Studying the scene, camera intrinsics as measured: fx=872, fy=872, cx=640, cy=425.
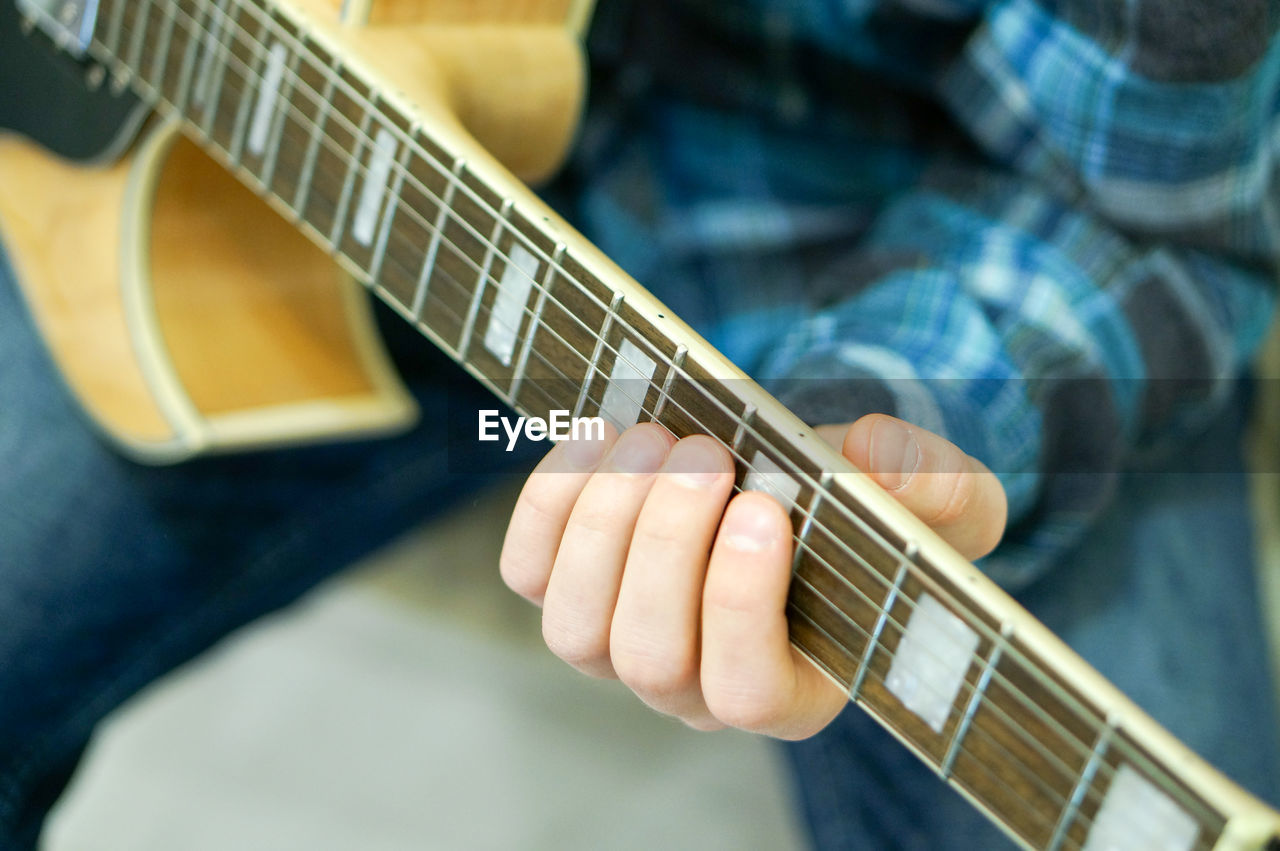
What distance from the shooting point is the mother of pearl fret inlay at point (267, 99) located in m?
0.39

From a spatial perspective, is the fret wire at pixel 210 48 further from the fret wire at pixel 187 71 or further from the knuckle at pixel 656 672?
the knuckle at pixel 656 672

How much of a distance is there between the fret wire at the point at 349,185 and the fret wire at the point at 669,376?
6.6 inches

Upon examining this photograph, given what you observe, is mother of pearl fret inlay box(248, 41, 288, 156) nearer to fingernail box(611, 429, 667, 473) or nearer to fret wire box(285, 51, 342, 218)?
fret wire box(285, 51, 342, 218)

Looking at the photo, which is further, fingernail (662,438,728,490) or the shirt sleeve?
the shirt sleeve

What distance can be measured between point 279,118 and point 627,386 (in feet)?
0.74

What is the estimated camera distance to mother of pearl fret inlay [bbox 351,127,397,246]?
0.34 metres

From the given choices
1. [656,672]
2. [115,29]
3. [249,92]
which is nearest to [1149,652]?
[656,672]

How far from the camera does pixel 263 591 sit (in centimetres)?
59

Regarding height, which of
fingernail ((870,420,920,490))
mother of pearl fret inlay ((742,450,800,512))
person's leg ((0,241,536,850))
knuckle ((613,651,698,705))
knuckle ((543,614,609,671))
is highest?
fingernail ((870,420,920,490))

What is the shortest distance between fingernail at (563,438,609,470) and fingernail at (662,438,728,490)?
4 centimetres

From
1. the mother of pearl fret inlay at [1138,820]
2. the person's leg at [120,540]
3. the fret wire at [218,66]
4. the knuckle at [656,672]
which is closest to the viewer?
the mother of pearl fret inlay at [1138,820]

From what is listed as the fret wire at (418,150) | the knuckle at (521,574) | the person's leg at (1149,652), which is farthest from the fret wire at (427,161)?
the person's leg at (1149,652)

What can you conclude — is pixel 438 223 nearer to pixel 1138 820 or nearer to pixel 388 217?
pixel 388 217

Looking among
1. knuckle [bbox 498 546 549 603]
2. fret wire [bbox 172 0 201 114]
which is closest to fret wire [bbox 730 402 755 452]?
knuckle [bbox 498 546 549 603]
